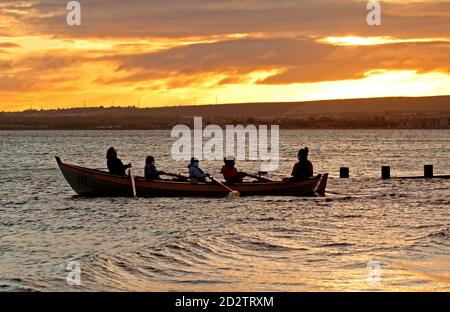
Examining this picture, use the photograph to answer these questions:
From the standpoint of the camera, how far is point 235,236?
22.7 meters

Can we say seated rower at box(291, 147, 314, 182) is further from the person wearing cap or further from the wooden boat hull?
the person wearing cap

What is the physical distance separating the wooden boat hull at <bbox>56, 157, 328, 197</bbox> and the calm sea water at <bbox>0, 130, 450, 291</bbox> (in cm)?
38

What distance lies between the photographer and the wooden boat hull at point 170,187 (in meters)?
33.6

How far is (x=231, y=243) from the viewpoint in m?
21.3

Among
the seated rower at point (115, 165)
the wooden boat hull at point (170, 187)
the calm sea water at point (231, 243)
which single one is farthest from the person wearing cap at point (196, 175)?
the seated rower at point (115, 165)

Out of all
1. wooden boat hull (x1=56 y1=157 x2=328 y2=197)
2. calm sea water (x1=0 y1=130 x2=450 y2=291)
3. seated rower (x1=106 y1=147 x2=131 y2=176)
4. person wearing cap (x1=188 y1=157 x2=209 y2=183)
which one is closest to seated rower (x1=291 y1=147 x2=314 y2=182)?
wooden boat hull (x1=56 y1=157 x2=328 y2=197)

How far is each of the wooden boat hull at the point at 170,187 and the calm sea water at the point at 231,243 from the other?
1.26ft

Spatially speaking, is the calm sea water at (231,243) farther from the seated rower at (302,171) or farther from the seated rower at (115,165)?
the seated rower at (115,165)

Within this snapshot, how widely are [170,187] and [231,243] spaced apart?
12549mm

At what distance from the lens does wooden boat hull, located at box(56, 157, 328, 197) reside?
33562 mm
